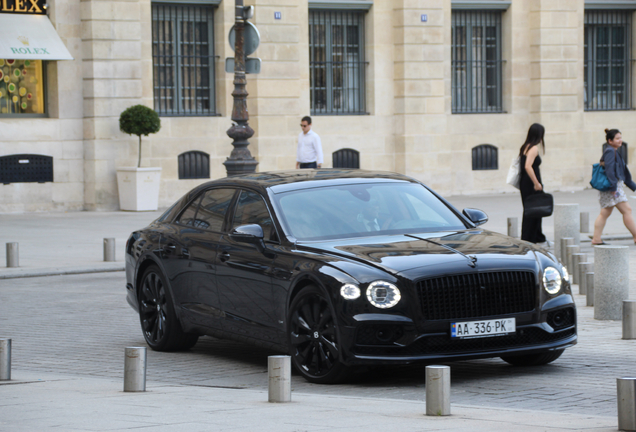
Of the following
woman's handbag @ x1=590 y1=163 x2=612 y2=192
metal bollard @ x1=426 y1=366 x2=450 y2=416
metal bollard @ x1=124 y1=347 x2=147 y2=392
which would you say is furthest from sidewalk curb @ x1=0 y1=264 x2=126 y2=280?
metal bollard @ x1=426 y1=366 x2=450 y2=416

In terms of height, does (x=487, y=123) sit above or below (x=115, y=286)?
above

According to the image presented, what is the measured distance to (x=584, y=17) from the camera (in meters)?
30.7

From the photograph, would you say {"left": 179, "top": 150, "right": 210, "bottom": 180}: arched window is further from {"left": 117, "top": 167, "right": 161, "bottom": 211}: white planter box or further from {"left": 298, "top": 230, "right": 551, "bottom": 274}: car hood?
{"left": 298, "top": 230, "right": 551, "bottom": 274}: car hood

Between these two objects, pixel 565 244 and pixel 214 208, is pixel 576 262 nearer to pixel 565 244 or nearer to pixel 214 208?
pixel 565 244

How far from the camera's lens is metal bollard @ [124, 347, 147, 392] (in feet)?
23.1

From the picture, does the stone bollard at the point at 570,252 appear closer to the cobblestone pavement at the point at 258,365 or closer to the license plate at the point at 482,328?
the cobblestone pavement at the point at 258,365

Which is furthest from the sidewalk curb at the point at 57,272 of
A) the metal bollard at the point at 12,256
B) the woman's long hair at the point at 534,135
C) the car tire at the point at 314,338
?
the car tire at the point at 314,338

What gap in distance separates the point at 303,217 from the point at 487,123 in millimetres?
21478

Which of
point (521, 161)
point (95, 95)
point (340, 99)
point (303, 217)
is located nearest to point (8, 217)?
point (95, 95)

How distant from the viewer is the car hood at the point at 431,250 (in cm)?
741

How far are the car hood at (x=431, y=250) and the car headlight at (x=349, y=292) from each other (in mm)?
222

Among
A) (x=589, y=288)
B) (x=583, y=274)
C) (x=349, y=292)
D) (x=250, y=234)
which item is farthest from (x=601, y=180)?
(x=349, y=292)

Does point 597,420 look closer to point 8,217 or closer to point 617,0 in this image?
point 8,217

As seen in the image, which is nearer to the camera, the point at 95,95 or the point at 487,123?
the point at 95,95
